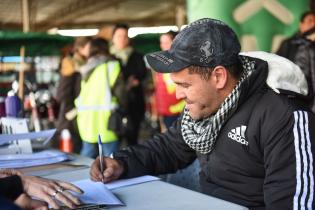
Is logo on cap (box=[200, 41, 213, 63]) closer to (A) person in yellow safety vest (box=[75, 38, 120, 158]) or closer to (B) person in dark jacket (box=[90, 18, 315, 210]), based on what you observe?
(B) person in dark jacket (box=[90, 18, 315, 210])

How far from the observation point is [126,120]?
13.0ft

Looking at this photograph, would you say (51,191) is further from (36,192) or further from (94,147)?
(94,147)

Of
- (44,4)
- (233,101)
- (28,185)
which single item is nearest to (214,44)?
(233,101)

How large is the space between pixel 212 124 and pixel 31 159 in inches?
32.0

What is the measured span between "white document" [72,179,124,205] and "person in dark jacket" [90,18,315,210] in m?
0.09

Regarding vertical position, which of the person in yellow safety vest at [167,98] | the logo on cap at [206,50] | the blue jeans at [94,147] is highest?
the logo on cap at [206,50]

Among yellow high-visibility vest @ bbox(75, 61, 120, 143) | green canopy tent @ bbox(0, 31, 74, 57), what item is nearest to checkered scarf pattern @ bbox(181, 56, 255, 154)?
yellow high-visibility vest @ bbox(75, 61, 120, 143)

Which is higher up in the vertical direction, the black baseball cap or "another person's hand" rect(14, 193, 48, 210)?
the black baseball cap

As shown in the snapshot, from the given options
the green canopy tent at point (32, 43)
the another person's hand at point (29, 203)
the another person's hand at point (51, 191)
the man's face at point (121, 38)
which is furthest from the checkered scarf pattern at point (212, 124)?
the green canopy tent at point (32, 43)

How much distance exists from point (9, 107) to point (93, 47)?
1.55 metres

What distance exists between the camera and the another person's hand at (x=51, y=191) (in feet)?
4.18

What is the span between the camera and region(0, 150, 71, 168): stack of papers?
188cm

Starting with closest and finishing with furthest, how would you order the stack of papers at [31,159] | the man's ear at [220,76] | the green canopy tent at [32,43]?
1. the man's ear at [220,76]
2. the stack of papers at [31,159]
3. the green canopy tent at [32,43]

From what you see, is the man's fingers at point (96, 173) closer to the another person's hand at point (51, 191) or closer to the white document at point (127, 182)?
the white document at point (127, 182)
